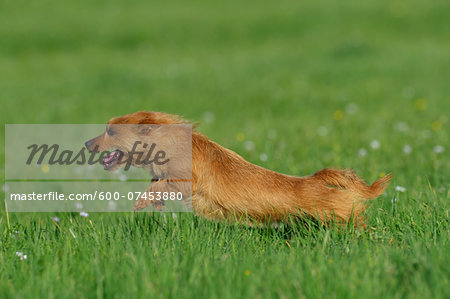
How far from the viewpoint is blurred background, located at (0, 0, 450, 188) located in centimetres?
794

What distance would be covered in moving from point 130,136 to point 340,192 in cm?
169

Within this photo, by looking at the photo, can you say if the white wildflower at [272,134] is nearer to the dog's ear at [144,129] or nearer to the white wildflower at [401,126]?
the white wildflower at [401,126]

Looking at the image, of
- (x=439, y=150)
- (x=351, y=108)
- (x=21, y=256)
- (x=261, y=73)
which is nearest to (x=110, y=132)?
(x=21, y=256)

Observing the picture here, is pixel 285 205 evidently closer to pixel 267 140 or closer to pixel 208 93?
pixel 267 140

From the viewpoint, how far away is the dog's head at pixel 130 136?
14.4ft

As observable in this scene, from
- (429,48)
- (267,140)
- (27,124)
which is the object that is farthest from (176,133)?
(429,48)

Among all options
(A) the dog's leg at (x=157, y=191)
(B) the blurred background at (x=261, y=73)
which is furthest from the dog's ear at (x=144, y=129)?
(B) the blurred background at (x=261, y=73)

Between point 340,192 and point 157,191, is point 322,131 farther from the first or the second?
point 157,191

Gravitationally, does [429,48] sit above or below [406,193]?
above

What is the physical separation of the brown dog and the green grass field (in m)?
0.16

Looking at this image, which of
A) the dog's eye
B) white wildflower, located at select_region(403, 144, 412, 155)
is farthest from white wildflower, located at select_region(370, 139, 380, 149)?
the dog's eye

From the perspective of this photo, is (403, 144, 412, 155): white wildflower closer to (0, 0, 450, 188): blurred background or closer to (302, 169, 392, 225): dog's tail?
(0, 0, 450, 188): blurred background

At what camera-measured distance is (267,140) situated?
8312 millimetres

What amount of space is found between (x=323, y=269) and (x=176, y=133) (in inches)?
65.5
